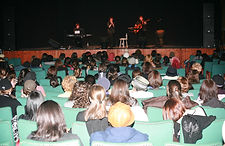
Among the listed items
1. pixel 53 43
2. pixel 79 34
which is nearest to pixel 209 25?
pixel 79 34

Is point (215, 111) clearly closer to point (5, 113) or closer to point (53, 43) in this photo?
point (5, 113)

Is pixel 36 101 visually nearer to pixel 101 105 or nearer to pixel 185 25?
pixel 101 105

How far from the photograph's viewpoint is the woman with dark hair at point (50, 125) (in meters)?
2.04

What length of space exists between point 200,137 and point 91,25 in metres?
13.8

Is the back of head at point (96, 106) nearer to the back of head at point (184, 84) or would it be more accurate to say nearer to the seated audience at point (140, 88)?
the seated audience at point (140, 88)

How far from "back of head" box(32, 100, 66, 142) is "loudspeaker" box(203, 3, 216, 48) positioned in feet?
38.2

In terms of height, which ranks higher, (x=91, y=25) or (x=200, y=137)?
(x=91, y=25)

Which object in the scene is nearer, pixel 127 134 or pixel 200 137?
pixel 127 134

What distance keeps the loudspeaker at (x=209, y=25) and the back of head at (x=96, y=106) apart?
1097 cm

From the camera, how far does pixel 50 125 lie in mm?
2045

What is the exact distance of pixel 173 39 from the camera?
50.5ft

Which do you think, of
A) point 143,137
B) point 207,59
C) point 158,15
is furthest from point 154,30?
point 143,137

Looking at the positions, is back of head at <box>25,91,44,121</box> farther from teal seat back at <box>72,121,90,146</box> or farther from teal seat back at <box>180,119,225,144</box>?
teal seat back at <box>180,119,225,144</box>

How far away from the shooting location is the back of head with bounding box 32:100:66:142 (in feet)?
6.68
